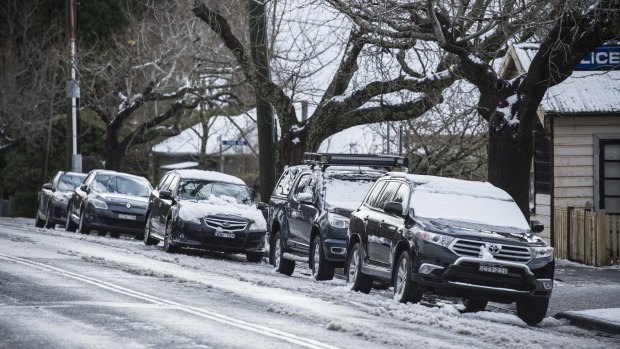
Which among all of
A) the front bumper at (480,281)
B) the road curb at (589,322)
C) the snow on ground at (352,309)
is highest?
the front bumper at (480,281)

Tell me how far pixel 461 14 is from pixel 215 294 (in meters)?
7.02

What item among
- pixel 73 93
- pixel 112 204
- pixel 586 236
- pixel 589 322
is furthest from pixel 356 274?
pixel 73 93

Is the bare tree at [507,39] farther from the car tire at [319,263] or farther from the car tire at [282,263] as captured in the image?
the car tire at [282,263]

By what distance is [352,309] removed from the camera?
599 inches

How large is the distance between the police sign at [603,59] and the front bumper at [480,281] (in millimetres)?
4732

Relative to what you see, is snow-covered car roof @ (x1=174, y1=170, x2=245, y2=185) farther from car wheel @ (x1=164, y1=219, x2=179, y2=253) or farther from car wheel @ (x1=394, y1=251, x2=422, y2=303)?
car wheel @ (x1=394, y1=251, x2=422, y2=303)

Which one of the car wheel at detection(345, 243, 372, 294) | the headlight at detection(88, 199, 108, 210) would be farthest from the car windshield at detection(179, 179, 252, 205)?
the car wheel at detection(345, 243, 372, 294)

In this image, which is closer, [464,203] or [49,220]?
[464,203]

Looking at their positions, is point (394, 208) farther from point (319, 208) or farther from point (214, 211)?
point (214, 211)

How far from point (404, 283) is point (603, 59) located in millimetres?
5690

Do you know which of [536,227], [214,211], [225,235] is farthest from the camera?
[214,211]

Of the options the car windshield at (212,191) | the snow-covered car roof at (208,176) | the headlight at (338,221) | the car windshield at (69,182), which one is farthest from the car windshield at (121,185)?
the headlight at (338,221)

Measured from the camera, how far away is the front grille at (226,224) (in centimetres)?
2538

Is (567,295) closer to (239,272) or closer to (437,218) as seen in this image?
(437,218)
